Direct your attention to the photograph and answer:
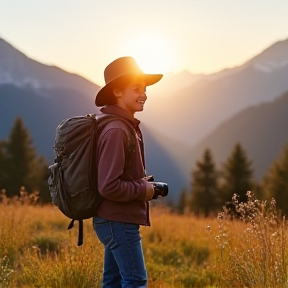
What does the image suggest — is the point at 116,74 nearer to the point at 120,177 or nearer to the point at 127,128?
the point at 127,128

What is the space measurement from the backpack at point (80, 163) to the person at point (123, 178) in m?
0.04

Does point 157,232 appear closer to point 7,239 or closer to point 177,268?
point 177,268

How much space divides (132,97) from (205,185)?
132 feet

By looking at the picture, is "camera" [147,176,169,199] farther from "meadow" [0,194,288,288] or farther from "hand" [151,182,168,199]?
"meadow" [0,194,288,288]

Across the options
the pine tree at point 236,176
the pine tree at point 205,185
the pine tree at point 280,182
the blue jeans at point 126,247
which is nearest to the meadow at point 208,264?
the blue jeans at point 126,247

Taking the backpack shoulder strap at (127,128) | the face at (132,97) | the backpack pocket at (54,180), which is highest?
the face at (132,97)

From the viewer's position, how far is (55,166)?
9.87 feet

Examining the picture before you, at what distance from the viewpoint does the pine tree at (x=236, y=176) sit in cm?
3847

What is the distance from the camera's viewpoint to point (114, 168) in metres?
2.76

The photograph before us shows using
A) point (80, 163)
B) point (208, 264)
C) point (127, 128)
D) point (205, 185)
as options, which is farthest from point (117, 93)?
point (205, 185)

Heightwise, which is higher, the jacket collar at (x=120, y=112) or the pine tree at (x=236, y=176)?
the pine tree at (x=236, y=176)

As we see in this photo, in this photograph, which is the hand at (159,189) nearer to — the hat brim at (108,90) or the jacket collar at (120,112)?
the jacket collar at (120,112)

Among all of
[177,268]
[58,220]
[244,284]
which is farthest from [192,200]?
[244,284]

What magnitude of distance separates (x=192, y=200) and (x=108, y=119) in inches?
1554
